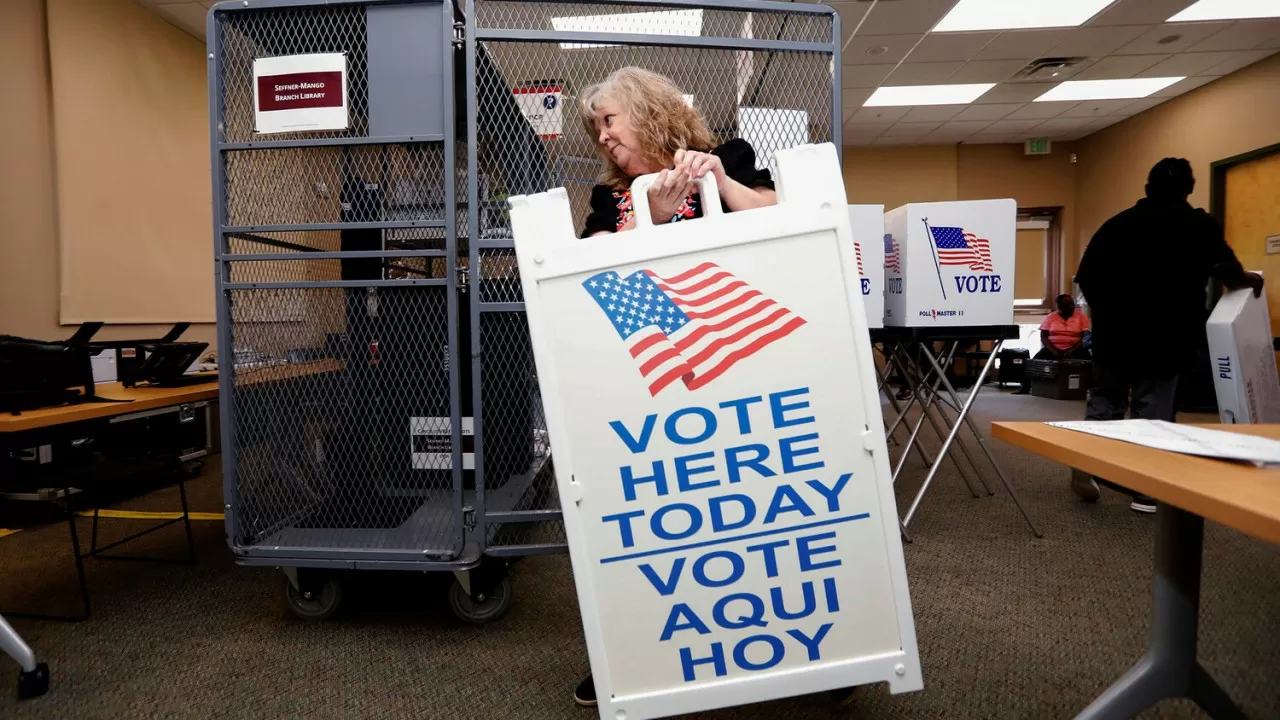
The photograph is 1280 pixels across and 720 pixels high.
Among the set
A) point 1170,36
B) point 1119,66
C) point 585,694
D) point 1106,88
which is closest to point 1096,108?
point 1106,88

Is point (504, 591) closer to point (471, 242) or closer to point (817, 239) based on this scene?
point (471, 242)

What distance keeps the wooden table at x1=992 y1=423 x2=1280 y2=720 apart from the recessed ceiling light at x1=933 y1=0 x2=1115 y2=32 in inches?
199

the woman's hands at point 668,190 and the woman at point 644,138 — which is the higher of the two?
the woman at point 644,138

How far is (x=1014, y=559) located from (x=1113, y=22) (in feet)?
16.7

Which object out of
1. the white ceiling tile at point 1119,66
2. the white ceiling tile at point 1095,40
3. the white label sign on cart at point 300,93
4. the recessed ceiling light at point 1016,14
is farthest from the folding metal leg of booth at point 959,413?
the white ceiling tile at point 1119,66

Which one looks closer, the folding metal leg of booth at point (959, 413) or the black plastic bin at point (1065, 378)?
the folding metal leg of booth at point (959, 413)

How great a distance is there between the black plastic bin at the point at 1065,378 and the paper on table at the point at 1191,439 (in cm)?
656

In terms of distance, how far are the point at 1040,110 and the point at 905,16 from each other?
351cm

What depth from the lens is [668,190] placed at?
1080mm

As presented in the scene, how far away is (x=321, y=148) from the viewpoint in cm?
175

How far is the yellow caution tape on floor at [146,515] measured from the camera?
9.73ft

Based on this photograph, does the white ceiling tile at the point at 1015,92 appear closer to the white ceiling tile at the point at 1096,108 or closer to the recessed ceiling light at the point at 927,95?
the recessed ceiling light at the point at 927,95

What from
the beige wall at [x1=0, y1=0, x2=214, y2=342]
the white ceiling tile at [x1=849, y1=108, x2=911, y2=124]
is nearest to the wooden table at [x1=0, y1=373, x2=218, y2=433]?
the beige wall at [x1=0, y1=0, x2=214, y2=342]

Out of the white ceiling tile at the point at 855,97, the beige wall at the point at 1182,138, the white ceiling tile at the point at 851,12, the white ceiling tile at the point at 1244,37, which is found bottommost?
the beige wall at the point at 1182,138
